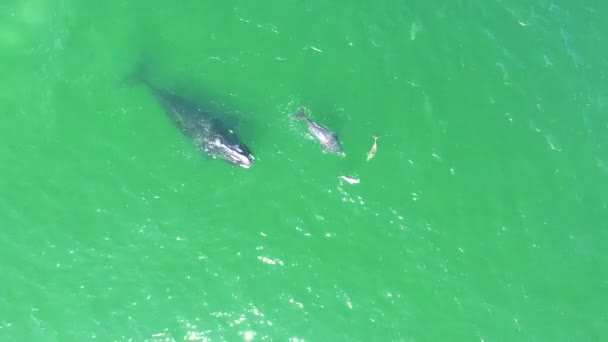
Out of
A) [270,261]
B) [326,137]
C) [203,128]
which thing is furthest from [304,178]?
[203,128]

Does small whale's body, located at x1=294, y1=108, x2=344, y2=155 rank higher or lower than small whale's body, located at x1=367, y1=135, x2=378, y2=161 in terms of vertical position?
higher

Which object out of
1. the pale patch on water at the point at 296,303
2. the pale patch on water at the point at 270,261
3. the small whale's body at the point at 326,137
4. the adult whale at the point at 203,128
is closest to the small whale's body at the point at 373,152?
the small whale's body at the point at 326,137

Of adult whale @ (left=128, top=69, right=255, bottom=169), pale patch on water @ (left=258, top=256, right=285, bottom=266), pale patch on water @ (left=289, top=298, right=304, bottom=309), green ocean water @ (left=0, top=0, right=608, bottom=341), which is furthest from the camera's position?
adult whale @ (left=128, top=69, right=255, bottom=169)

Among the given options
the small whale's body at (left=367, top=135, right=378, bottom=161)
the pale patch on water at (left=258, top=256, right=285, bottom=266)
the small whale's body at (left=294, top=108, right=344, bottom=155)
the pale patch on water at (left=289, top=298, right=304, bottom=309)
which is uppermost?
the small whale's body at (left=294, top=108, right=344, bottom=155)

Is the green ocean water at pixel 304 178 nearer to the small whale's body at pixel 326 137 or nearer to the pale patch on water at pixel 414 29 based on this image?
the pale patch on water at pixel 414 29

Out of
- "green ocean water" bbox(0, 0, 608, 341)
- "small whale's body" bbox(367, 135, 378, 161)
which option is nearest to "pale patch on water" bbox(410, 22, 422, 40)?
"green ocean water" bbox(0, 0, 608, 341)

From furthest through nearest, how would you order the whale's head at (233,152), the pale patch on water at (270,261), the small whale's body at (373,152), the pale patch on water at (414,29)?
1. the pale patch on water at (414,29)
2. the small whale's body at (373,152)
3. the whale's head at (233,152)
4. the pale patch on water at (270,261)

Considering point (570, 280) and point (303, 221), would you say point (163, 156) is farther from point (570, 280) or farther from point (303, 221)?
point (570, 280)

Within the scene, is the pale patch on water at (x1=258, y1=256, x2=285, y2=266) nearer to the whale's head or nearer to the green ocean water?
the green ocean water

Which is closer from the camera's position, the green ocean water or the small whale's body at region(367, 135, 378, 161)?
the green ocean water
